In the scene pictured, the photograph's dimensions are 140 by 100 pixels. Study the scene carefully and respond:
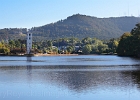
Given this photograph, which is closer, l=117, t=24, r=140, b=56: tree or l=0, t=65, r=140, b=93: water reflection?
l=0, t=65, r=140, b=93: water reflection

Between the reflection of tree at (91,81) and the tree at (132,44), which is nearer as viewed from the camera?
the reflection of tree at (91,81)

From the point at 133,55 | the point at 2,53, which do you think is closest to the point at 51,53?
the point at 2,53

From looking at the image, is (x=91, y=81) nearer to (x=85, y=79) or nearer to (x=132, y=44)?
(x=85, y=79)

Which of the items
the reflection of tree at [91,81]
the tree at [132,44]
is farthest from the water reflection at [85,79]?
the tree at [132,44]

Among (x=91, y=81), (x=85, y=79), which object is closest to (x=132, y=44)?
(x=85, y=79)

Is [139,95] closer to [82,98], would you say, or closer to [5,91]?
[82,98]

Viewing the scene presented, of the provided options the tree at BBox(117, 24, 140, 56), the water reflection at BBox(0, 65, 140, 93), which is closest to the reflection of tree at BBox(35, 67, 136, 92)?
the water reflection at BBox(0, 65, 140, 93)

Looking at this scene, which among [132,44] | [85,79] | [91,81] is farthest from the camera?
[132,44]

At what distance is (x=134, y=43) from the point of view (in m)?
103

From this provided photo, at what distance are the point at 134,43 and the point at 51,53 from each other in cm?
8554

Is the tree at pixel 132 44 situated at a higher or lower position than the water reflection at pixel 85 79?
higher

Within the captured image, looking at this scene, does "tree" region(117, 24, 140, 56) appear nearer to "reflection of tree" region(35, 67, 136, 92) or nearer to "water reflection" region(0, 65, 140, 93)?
"water reflection" region(0, 65, 140, 93)

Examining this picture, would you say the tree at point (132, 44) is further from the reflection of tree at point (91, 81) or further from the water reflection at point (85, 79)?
the reflection of tree at point (91, 81)

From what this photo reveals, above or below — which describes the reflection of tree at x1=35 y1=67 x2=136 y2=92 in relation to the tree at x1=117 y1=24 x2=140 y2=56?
below
